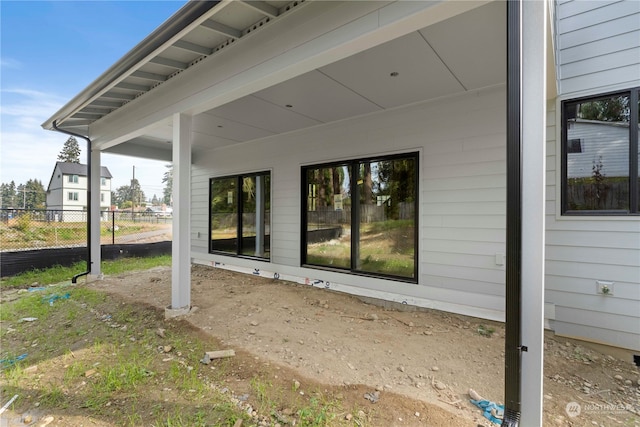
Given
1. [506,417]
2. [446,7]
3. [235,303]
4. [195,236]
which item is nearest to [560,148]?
[446,7]

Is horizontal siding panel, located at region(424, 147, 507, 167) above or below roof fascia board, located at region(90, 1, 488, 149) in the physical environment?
below

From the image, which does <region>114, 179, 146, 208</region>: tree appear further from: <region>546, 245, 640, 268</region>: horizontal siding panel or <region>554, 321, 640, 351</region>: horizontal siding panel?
<region>554, 321, 640, 351</region>: horizontal siding panel

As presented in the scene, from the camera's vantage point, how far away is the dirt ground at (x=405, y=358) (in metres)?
1.90

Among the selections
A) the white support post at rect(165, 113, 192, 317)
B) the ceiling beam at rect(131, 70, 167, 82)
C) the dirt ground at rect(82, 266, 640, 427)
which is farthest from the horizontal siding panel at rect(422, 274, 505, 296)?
the ceiling beam at rect(131, 70, 167, 82)

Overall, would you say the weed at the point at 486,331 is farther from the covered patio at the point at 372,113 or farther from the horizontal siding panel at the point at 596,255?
the horizontal siding panel at the point at 596,255

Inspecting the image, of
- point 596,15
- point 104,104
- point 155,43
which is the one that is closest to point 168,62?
point 155,43

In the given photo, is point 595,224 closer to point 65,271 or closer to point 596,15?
point 596,15

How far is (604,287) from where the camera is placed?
107 inches

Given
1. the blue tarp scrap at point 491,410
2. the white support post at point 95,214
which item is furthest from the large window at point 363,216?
the white support post at point 95,214

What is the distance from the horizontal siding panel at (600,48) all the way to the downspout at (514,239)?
209 centimetres

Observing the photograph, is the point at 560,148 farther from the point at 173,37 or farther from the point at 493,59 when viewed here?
the point at 173,37

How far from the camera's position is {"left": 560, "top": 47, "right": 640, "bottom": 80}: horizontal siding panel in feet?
8.63

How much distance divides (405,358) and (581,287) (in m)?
1.95

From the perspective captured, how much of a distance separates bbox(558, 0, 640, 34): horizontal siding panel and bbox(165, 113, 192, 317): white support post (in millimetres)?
4365
